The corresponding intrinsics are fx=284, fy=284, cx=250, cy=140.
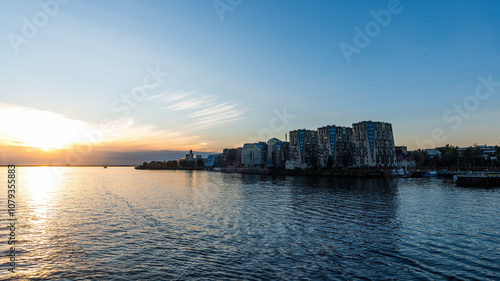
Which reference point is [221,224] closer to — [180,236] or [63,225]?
[180,236]

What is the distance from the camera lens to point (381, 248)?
25562 mm

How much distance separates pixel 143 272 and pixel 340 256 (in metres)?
15.3

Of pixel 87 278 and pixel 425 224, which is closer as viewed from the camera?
pixel 87 278

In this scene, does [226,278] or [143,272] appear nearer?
[226,278]

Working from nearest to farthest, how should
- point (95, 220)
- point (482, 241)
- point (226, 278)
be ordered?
point (226, 278)
point (482, 241)
point (95, 220)

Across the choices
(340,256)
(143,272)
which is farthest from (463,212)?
(143,272)

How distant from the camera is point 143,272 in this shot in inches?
786

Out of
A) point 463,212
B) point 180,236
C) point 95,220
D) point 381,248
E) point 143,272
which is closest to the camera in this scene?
point 143,272

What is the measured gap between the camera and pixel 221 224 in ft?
116

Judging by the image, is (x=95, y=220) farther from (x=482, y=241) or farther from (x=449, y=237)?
(x=482, y=241)

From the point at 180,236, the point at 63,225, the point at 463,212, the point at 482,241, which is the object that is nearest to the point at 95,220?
the point at 63,225

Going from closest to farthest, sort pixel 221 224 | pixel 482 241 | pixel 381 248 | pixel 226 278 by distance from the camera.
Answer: pixel 226 278 < pixel 381 248 < pixel 482 241 < pixel 221 224

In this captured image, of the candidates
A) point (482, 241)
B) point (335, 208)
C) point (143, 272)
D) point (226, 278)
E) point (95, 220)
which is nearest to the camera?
point (226, 278)

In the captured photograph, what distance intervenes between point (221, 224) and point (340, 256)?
1628 centimetres
